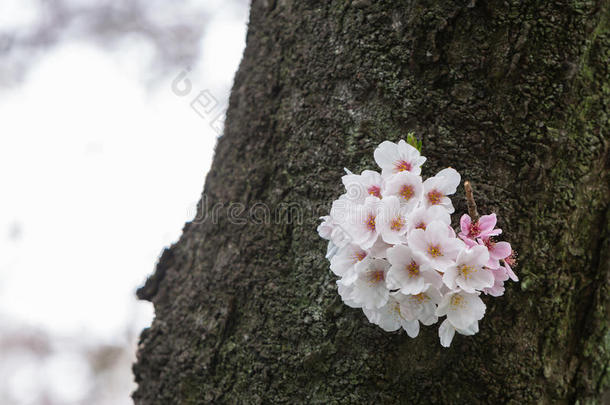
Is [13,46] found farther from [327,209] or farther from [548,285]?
[548,285]

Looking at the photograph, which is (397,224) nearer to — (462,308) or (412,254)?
(412,254)

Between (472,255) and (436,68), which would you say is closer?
(472,255)

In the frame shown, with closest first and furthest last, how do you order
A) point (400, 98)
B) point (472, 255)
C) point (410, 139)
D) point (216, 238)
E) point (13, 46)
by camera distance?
point (472, 255) → point (410, 139) → point (400, 98) → point (216, 238) → point (13, 46)

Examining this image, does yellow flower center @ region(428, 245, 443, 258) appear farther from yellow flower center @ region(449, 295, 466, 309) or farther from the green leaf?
the green leaf

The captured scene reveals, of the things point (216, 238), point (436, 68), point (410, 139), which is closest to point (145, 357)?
point (216, 238)

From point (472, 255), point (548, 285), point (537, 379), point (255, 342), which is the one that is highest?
point (255, 342)

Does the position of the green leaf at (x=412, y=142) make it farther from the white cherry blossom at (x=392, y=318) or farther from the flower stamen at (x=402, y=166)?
the white cherry blossom at (x=392, y=318)

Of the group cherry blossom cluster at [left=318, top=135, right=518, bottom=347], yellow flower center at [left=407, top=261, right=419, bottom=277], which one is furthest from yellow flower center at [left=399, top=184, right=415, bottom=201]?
yellow flower center at [left=407, top=261, right=419, bottom=277]
